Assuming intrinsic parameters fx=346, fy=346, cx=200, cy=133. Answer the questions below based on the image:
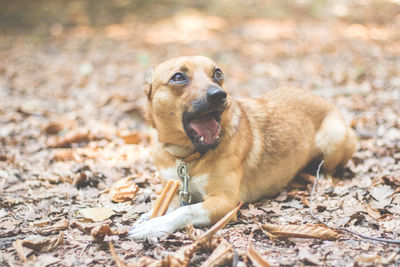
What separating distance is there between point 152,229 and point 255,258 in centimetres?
94

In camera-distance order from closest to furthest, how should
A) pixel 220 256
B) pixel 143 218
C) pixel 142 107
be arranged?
pixel 220 256 < pixel 143 218 < pixel 142 107

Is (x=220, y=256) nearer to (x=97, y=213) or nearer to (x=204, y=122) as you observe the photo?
(x=204, y=122)

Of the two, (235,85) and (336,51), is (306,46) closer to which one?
(336,51)

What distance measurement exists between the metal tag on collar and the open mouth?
1.08ft

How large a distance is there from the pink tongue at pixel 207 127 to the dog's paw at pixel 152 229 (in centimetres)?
81

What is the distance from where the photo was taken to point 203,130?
3174mm

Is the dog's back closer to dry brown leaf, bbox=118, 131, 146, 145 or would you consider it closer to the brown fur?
the brown fur

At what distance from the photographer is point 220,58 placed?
10070mm

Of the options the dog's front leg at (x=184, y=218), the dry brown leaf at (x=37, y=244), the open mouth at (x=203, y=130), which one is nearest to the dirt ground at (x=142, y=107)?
the dry brown leaf at (x=37, y=244)

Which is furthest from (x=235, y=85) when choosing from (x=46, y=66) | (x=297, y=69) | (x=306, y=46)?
(x=46, y=66)

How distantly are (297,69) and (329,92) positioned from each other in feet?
6.15

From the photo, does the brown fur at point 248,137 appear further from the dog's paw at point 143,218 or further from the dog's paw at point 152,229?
the dog's paw at point 143,218

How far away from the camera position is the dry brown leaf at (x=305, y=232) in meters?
2.65

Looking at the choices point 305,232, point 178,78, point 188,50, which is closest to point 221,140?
point 178,78
